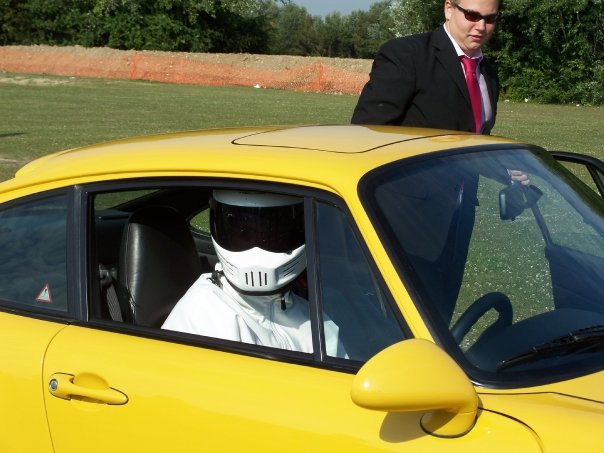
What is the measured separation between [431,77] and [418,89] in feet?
0.26

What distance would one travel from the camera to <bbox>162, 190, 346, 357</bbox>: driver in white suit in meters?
2.89

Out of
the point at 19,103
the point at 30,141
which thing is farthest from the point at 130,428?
the point at 19,103

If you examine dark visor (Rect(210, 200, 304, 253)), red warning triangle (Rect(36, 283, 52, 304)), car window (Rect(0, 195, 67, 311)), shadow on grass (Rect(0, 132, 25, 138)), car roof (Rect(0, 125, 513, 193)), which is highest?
car roof (Rect(0, 125, 513, 193))

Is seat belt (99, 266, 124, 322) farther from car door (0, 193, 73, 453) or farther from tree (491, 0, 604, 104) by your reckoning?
tree (491, 0, 604, 104)

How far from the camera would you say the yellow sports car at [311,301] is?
2275 millimetres

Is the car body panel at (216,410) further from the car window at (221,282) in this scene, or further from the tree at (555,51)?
the tree at (555,51)

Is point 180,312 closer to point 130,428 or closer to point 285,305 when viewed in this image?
point 285,305

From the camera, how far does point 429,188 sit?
273cm

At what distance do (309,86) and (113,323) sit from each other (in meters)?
41.5

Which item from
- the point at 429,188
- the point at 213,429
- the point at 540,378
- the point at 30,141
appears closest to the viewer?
the point at 540,378

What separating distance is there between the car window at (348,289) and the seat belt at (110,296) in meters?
0.90


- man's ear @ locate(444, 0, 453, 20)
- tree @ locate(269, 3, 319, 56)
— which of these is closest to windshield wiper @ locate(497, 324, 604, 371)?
man's ear @ locate(444, 0, 453, 20)

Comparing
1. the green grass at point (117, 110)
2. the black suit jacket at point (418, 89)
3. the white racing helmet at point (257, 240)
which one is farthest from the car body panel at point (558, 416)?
the green grass at point (117, 110)

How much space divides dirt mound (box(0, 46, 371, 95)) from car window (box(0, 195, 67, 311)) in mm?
38173
